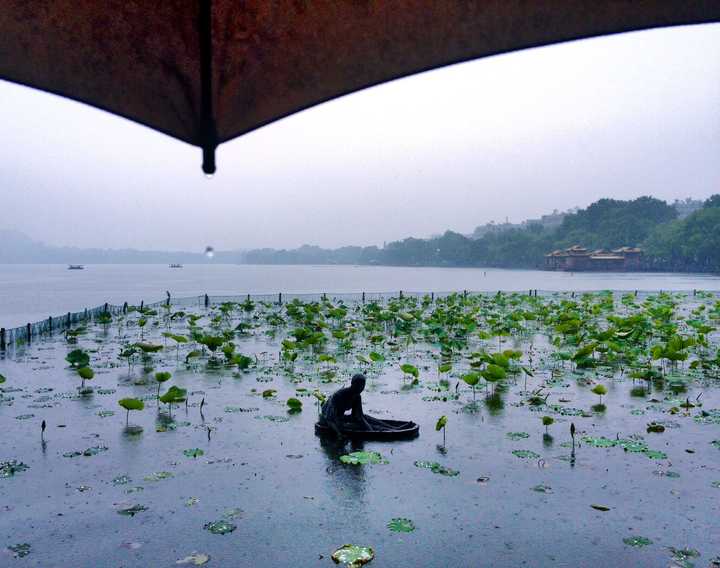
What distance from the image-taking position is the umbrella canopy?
4.87ft

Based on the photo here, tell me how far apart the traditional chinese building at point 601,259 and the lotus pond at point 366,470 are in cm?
8777

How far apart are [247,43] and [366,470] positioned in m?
5.58

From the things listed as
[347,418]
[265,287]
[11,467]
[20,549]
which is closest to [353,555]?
[20,549]

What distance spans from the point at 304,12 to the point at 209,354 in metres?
14.4

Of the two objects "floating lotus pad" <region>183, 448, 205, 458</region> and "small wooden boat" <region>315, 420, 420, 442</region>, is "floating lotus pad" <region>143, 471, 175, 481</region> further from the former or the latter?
"small wooden boat" <region>315, 420, 420, 442</region>

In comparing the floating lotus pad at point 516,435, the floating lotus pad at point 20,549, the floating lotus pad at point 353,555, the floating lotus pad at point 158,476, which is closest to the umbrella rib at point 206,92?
the floating lotus pad at point 353,555

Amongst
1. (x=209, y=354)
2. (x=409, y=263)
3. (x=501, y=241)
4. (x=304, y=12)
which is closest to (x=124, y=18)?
(x=304, y=12)

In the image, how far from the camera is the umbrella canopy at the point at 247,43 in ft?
4.87

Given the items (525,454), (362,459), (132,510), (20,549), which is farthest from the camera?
(525,454)

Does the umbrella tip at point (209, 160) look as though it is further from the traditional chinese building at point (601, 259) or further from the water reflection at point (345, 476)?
the traditional chinese building at point (601, 259)

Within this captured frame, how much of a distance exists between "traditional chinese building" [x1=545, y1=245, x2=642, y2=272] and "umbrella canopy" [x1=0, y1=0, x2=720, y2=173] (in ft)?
323

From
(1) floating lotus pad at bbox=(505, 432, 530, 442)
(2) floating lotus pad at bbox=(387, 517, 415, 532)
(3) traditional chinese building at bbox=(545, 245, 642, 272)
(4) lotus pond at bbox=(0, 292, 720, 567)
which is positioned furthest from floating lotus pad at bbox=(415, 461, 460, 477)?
(3) traditional chinese building at bbox=(545, 245, 642, 272)

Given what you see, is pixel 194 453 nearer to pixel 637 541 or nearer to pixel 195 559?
pixel 195 559

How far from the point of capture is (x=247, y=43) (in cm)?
162
